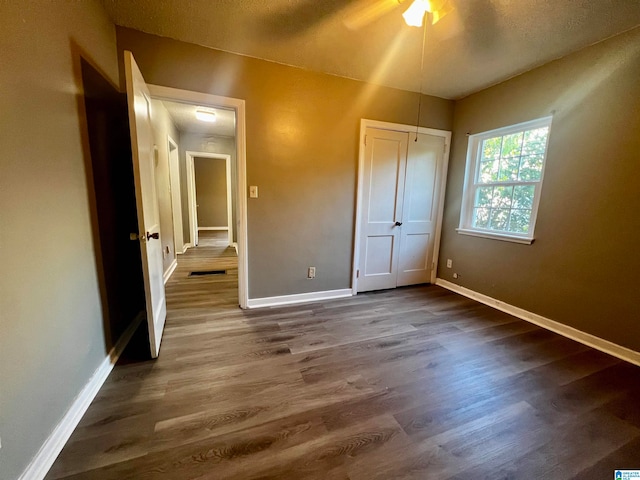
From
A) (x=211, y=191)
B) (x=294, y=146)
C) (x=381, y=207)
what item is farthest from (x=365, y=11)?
(x=211, y=191)

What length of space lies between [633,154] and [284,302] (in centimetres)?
318

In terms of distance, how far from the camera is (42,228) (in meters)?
1.15

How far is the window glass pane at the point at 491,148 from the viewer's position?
2912mm

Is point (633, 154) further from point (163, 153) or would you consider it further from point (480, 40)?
point (163, 153)

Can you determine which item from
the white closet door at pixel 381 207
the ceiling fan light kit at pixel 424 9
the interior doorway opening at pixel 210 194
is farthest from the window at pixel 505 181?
the interior doorway opening at pixel 210 194

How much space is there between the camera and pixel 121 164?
2105mm

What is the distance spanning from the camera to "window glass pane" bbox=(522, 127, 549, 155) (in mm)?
2492

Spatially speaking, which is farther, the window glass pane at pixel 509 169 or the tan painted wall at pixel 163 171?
the tan painted wall at pixel 163 171

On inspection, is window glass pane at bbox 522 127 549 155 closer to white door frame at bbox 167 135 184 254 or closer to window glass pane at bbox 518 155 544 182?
window glass pane at bbox 518 155 544 182

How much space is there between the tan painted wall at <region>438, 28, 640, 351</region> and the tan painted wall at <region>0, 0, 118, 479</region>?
3576 millimetres

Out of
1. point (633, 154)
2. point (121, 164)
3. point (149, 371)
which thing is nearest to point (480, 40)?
point (633, 154)

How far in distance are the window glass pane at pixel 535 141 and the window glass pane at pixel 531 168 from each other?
0.19 feet

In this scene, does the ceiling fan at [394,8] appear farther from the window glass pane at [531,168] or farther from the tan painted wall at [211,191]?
the tan painted wall at [211,191]

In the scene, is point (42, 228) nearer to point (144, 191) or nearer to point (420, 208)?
point (144, 191)
